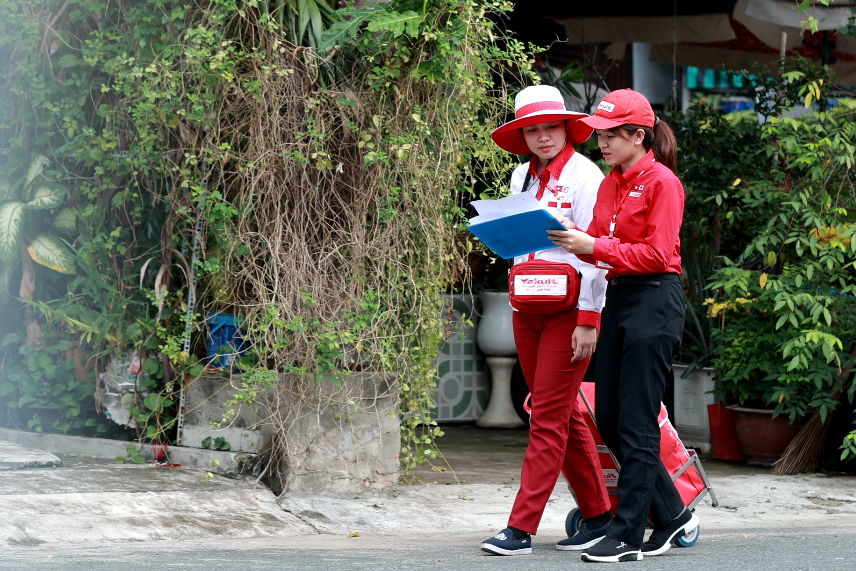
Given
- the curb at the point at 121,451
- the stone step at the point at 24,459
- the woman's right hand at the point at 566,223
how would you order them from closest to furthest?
the woman's right hand at the point at 566,223, the stone step at the point at 24,459, the curb at the point at 121,451

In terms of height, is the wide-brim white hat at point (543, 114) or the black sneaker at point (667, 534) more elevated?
the wide-brim white hat at point (543, 114)

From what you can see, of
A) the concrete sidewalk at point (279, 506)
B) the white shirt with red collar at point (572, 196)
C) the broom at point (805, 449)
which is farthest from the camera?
the broom at point (805, 449)

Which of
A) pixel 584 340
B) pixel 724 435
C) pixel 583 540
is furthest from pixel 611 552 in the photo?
pixel 724 435

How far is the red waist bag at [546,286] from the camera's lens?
3.96 meters

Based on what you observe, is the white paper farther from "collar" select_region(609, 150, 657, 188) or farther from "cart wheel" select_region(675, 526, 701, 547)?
"cart wheel" select_region(675, 526, 701, 547)

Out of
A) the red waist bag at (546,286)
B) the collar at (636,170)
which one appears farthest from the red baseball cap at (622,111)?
the red waist bag at (546,286)

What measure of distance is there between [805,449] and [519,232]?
11.0 feet

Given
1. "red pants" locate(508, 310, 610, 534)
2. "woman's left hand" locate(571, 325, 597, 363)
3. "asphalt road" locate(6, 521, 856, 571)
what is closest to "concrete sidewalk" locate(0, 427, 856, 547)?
"asphalt road" locate(6, 521, 856, 571)

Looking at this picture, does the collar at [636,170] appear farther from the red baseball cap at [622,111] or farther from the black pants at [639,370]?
the black pants at [639,370]

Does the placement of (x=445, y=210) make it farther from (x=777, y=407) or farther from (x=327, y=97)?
(x=777, y=407)

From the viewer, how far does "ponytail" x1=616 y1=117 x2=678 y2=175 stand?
12.9 feet

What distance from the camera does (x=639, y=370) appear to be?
3.83 metres

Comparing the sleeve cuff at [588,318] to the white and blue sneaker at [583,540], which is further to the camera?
the white and blue sneaker at [583,540]

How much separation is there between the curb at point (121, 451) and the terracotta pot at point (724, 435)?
324 cm
